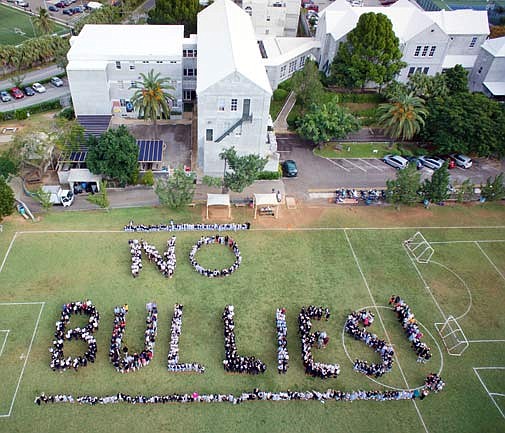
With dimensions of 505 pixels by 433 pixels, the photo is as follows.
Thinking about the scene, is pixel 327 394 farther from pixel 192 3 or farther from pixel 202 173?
pixel 192 3

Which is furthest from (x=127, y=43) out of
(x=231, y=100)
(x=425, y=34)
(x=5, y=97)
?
(x=425, y=34)

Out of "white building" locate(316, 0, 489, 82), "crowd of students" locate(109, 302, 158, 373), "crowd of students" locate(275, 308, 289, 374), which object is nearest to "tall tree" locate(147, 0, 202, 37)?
"white building" locate(316, 0, 489, 82)

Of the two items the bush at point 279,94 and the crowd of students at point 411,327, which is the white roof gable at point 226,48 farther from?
the crowd of students at point 411,327

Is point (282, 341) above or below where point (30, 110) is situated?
below

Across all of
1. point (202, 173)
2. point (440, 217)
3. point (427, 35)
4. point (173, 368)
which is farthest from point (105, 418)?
point (427, 35)

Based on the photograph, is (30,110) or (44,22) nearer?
(30,110)

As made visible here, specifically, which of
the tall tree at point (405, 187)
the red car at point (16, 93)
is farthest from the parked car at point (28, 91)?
the tall tree at point (405, 187)

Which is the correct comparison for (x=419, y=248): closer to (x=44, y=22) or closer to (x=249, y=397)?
(x=249, y=397)

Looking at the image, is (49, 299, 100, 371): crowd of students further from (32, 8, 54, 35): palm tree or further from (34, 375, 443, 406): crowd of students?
(32, 8, 54, 35): palm tree
